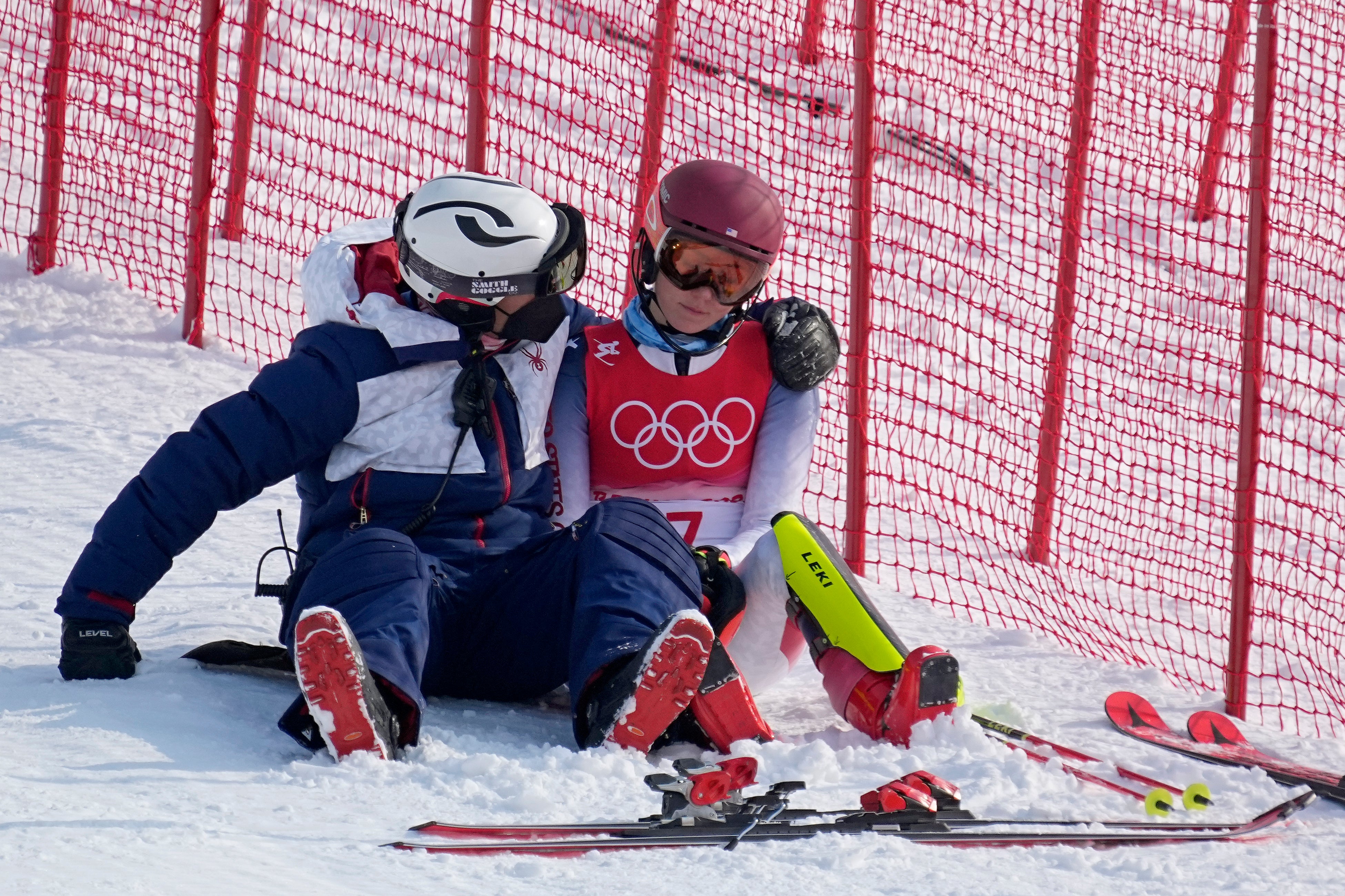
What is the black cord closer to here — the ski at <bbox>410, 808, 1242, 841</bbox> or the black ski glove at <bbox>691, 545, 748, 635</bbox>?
the black ski glove at <bbox>691, 545, 748, 635</bbox>

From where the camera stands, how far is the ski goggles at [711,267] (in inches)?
146

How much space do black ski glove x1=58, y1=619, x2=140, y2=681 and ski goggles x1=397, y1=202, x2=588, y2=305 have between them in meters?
0.98

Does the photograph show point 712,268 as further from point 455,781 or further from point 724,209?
point 455,781

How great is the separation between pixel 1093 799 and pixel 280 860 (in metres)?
1.52

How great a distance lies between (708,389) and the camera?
3809mm

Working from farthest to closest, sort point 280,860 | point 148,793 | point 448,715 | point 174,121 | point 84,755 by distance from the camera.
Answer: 1. point 174,121
2. point 448,715
3. point 84,755
4. point 148,793
5. point 280,860

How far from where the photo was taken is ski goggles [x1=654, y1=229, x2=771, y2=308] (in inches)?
146

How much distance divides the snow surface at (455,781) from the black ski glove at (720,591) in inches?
11.7

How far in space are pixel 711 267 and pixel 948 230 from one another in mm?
3614

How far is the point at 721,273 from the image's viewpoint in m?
3.74

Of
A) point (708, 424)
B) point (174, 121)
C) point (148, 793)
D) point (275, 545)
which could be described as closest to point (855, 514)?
point (708, 424)

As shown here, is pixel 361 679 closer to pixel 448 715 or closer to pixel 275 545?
pixel 448 715

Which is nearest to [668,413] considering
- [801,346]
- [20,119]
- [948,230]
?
[801,346]

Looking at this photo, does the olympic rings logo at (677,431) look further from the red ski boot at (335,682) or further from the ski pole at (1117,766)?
the red ski boot at (335,682)
